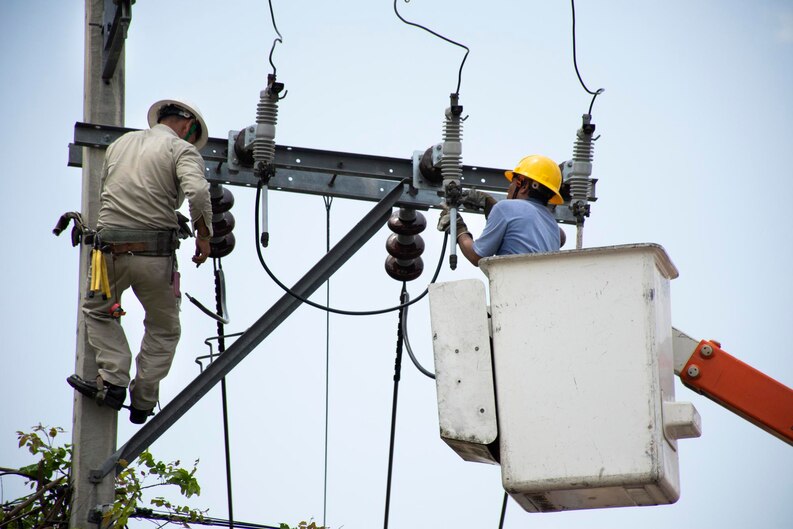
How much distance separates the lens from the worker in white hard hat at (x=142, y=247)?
7129 mm

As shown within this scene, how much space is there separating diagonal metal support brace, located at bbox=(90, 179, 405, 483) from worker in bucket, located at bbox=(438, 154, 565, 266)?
1.56ft

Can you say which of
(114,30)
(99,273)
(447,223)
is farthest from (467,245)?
(114,30)

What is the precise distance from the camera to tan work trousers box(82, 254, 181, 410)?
7.14 metres

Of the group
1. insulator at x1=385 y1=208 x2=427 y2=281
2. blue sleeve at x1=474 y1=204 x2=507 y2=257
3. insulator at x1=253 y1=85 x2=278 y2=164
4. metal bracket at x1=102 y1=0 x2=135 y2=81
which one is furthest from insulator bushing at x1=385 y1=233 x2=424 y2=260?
blue sleeve at x1=474 y1=204 x2=507 y2=257

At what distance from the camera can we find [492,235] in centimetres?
639

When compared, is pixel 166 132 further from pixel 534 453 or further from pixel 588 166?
pixel 534 453

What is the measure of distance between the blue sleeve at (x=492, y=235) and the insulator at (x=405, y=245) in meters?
1.79

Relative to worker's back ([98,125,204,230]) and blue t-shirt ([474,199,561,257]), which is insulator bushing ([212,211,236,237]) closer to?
worker's back ([98,125,204,230])

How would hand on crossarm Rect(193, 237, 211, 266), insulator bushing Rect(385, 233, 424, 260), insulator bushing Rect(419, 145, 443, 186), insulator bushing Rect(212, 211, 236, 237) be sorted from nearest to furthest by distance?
1. hand on crossarm Rect(193, 237, 211, 266)
2. insulator bushing Rect(419, 145, 443, 186)
3. insulator bushing Rect(212, 211, 236, 237)
4. insulator bushing Rect(385, 233, 424, 260)

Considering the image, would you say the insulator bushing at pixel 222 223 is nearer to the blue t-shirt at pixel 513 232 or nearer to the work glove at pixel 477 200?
the work glove at pixel 477 200

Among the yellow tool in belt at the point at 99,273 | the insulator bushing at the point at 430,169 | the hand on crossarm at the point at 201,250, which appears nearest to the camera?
the yellow tool in belt at the point at 99,273

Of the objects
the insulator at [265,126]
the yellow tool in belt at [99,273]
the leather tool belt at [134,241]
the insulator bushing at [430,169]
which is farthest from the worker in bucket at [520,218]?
the yellow tool in belt at [99,273]

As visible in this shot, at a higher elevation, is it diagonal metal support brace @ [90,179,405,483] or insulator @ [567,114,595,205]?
insulator @ [567,114,595,205]

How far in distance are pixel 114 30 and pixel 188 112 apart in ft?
1.77
